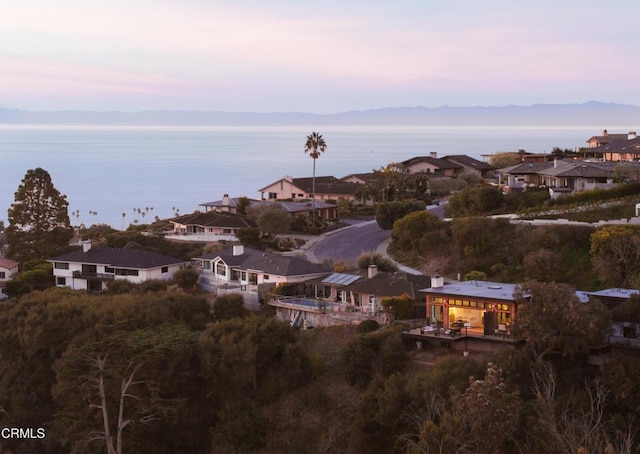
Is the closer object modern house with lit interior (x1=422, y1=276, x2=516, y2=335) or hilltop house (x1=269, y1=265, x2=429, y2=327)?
modern house with lit interior (x1=422, y1=276, x2=516, y2=335)

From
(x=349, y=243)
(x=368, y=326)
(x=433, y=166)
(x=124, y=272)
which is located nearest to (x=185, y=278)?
(x=124, y=272)

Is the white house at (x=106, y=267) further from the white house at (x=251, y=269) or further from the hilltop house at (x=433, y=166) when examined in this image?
the hilltop house at (x=433, y=166)

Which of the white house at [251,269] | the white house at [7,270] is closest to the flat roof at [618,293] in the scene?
the white house at [251,269]

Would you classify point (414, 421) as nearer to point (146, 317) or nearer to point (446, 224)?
point (146, 317)

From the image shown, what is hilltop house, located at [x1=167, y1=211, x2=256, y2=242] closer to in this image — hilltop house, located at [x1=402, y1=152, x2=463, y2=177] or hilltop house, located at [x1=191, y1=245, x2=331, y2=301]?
hilltop house, located at [x1=191, y1=245, x2=331, y2=301]

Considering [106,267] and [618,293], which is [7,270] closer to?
[106,267]

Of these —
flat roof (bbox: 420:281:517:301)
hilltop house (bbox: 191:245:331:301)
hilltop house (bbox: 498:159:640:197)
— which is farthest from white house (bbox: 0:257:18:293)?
hilltop house (bbox: 498:159:640:197)
